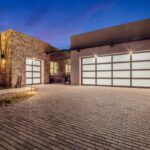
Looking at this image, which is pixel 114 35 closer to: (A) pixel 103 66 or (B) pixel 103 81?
(A) pixel 103 66

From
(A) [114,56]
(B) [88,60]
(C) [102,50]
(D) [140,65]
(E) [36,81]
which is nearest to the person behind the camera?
(D) [140,65]

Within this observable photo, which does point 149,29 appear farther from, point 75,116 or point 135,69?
point 75,116

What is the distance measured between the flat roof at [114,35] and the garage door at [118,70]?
1396 millimetres

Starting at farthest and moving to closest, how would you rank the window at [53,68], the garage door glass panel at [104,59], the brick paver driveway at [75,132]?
the window at [53,68], the garage door glass panel at [104,59], the brick paver driveway at [75,132]

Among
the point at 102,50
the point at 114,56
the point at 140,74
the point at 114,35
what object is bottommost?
Answer: the point at 140,74

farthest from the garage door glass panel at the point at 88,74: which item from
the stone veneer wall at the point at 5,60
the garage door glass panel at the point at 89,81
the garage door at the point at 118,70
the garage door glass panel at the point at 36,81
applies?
the stone veneer wall at the point at 5,60

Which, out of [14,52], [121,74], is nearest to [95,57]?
[121,74]

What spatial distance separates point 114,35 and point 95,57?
281 centimetres

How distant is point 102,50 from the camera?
12.8 m

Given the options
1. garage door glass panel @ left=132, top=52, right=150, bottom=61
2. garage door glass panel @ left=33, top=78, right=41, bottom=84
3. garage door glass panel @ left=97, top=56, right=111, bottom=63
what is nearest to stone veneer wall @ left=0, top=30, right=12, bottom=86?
garage door glass panel @ left=33, top=78, right=41, bottom=84

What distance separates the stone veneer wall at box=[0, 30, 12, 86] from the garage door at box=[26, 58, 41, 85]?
2139 mm

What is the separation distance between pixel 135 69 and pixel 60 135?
420 inches

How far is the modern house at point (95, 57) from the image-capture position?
11203mm

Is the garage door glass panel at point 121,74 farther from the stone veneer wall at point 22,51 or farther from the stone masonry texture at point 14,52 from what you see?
the stone masonry texture at point 14,52
